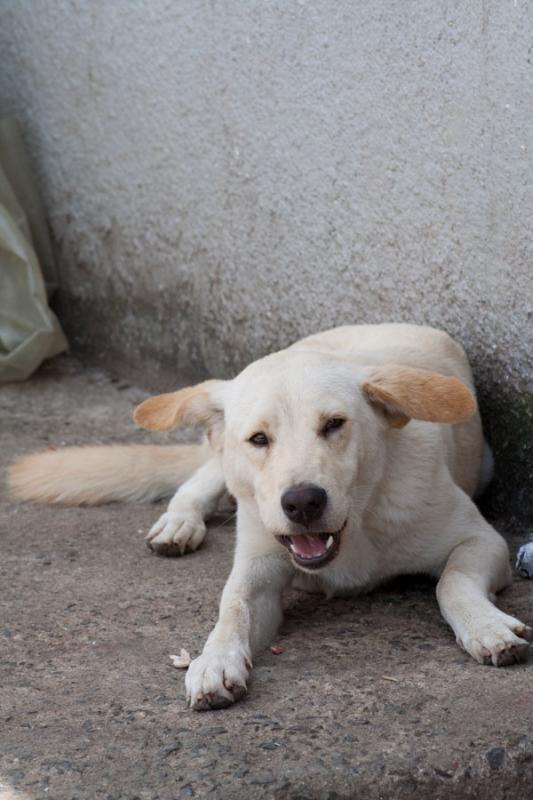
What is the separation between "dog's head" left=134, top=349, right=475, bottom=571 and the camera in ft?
8.89

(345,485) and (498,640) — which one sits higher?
(345,485)

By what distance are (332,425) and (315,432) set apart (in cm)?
5

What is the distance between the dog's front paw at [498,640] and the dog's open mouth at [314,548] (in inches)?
13.7

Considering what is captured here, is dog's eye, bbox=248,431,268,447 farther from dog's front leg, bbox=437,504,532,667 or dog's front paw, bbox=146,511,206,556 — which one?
dog's front paw, bbox=146,511,206,556

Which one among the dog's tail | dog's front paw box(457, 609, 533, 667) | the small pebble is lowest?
the dog's tail

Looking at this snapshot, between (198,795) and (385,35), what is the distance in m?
2.30

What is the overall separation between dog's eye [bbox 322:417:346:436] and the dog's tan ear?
393mm

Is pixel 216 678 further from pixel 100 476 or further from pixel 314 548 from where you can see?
pixel 100 476

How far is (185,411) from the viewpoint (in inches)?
123

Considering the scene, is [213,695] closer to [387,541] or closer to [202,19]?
[387,541]

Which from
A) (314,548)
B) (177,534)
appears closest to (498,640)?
(314,548)

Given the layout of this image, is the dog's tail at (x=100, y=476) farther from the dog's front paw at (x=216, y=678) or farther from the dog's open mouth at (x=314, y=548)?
the dog's front paw at (x=216, y=678)

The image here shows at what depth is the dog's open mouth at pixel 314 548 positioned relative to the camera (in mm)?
2789

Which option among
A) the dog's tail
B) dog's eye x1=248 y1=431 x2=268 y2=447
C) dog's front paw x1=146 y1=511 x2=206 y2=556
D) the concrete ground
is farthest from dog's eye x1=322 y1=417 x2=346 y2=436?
the dog's tail
